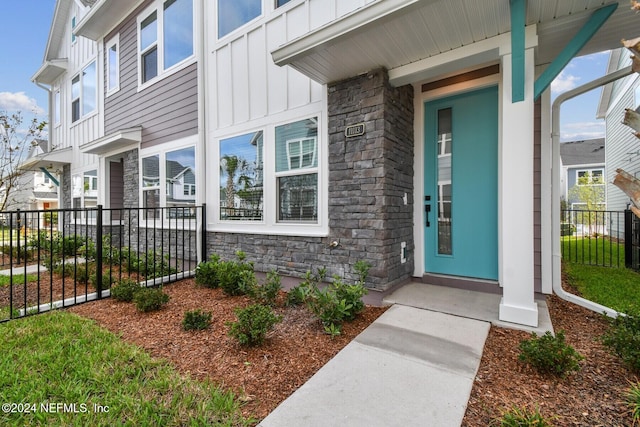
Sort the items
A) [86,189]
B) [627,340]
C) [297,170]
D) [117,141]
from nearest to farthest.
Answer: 1. [627,340]
2. [297,170]
3. [117,141]
4. [86,189]

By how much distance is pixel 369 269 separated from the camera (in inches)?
135

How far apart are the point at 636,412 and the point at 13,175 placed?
891 cm

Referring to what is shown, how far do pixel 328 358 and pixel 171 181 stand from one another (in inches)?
204

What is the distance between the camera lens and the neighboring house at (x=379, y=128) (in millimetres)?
2684

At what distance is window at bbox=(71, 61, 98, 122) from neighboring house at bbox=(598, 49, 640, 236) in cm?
1474

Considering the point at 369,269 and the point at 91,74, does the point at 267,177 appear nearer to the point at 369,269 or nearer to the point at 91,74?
the point at 369,269

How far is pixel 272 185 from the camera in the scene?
4398 mm

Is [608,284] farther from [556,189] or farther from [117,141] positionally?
[117,141]

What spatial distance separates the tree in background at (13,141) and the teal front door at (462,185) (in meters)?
7.46

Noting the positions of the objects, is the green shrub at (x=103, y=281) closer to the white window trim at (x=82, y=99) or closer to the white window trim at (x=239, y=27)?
the white window trim at (x=239, y=27)

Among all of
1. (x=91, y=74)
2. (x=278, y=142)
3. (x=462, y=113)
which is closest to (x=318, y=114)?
(x=278, y=142)

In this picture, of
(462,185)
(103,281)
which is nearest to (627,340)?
(462,185)

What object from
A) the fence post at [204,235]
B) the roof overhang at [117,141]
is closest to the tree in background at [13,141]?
the roof overhang at [117,141]

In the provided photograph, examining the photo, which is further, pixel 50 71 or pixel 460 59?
pixel 50 71
